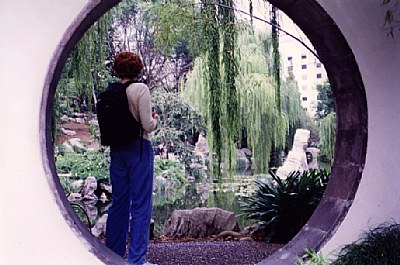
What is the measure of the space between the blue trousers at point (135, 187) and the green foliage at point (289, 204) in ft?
7.57

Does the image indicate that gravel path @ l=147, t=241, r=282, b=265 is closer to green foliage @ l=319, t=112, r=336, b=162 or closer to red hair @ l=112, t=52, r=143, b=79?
red hair @ l=112, t=52, r=143, b=79

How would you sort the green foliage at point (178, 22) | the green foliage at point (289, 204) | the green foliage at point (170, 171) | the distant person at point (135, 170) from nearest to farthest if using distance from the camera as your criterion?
1. the distant person at point (135, 170)
2. the green foliage at point (289, 204)
3. the green foliage at point (178, 22)
4. the green foliage at point (170, 171)

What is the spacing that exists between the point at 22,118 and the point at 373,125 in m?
1.53

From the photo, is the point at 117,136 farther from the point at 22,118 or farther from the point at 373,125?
the point at 373,125

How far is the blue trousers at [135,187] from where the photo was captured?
9.26 ft

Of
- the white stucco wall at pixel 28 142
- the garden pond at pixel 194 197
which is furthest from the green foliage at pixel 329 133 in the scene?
the white stucco wall at pixel 28 142

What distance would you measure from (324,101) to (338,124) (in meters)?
7.68

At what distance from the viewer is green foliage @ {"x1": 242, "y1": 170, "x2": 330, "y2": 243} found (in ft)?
16.2

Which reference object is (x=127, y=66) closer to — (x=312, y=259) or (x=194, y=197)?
(x=312, y=259)

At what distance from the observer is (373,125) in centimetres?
261

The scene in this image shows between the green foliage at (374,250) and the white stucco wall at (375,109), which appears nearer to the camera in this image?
the green foliage at (374,250)

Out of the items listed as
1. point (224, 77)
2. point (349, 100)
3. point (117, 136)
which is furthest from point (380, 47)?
point (224, 77)

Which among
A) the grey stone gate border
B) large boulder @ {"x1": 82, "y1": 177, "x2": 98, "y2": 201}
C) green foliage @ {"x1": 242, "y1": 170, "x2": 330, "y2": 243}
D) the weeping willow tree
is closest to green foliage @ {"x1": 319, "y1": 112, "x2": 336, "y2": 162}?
the weeping willow tree

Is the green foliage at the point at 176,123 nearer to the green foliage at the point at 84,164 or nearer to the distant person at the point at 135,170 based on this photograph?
the green foliage at the point at 84,164
